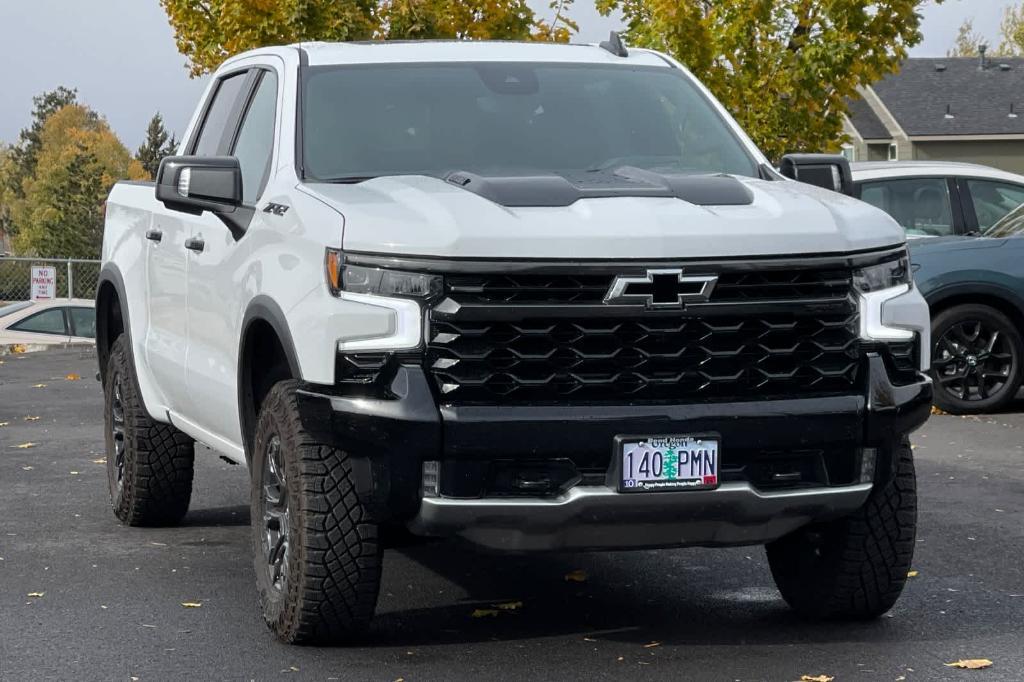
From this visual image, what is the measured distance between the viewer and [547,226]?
548 centimetres

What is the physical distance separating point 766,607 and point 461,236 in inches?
85.0

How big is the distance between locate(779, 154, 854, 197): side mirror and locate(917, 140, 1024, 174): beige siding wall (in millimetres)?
48158

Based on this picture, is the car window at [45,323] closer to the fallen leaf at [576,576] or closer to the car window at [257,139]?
the car window at [257,139]

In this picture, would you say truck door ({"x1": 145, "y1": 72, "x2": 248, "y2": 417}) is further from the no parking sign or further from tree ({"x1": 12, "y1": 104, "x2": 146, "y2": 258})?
tree ({"x1": 12, "y1": 104, "x2": 146, "y2": 258})

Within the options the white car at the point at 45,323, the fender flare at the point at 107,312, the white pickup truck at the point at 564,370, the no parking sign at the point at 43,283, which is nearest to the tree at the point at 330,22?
the white car at the point at 45,323

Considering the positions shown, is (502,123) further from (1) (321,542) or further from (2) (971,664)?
(2) (971,664)

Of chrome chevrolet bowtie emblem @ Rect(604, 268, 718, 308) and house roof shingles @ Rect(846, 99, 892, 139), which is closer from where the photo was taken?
chrome chevrolet bowtie emblem @ Rect(604, 268, 718, 308)

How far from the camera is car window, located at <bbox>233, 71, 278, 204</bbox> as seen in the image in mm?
6902

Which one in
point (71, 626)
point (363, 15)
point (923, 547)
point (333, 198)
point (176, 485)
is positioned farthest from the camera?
point (363, 15)

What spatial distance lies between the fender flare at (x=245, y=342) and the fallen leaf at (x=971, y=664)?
7.33ft

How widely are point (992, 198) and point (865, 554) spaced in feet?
26.7

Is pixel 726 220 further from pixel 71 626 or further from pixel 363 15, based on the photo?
pixel 363 15

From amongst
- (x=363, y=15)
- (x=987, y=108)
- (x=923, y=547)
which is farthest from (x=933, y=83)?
(x=923, y=547)

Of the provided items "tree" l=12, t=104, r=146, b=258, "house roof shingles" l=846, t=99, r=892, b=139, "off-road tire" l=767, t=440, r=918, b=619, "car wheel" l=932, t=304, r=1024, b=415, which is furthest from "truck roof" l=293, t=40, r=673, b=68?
"tree" l=12, t=104, r=146, b=258
